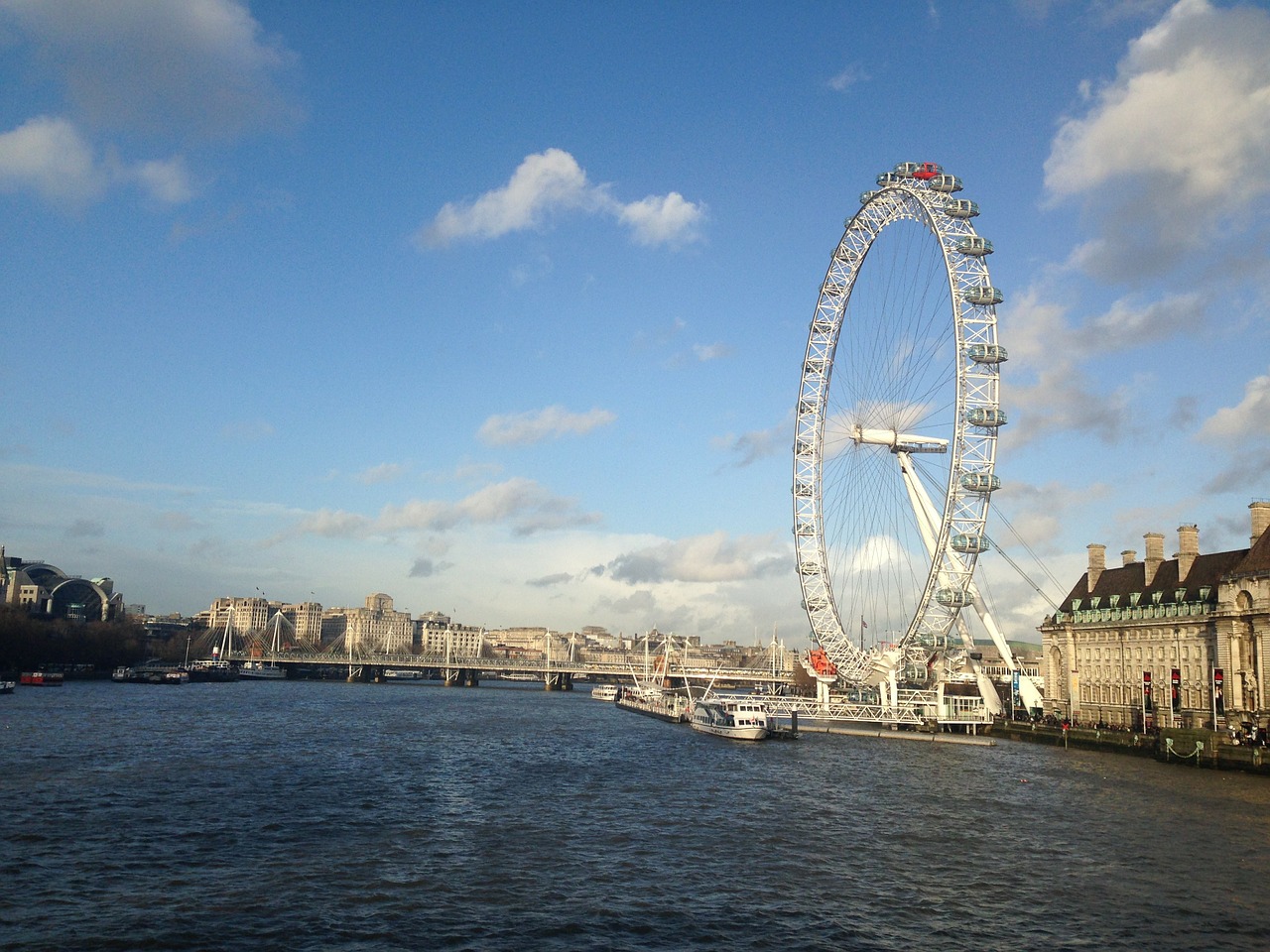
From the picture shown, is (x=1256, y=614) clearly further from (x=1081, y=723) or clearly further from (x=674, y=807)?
(x=674, y=807)

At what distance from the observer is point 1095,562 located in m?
84.6

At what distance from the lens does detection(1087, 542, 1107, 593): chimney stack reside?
276 feet

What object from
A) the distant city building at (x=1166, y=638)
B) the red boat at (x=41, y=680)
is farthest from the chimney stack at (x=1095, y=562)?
the red boat at (x=41, y=680)

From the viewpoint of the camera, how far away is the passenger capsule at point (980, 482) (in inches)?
2854

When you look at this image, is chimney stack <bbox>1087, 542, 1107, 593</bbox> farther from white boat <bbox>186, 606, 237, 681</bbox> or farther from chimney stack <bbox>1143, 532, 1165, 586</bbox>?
white boat <bbox>186, 606, 237, 681</bbox>

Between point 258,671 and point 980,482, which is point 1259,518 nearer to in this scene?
point 980,482

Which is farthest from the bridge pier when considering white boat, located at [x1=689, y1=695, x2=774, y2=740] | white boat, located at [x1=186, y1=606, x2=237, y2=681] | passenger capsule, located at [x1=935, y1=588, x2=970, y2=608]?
passenger capsule, located at [x1=935, y1=588, x2=970, y2=608]

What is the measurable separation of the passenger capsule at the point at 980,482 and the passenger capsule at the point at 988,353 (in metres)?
7.92

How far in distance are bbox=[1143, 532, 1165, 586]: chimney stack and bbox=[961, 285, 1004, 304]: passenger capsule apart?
2140cm

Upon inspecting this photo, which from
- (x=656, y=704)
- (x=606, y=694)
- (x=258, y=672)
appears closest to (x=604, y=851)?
(x=656, y=704)

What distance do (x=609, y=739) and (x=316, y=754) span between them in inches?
931

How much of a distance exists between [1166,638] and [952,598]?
13874 mm

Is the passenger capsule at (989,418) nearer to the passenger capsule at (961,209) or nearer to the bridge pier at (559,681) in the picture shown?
the passenger capsule at (961,209)

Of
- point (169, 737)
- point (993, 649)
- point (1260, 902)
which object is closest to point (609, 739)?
point (169, 737)
